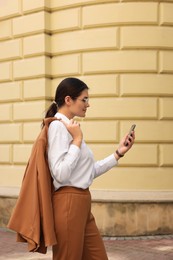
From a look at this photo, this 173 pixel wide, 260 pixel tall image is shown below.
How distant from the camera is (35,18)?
7477mm

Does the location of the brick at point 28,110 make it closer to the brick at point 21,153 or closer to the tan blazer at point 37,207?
the brick at point 21,153

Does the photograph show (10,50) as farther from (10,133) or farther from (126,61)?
(126,61)

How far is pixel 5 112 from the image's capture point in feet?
26.0

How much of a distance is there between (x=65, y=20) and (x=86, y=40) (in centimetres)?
55

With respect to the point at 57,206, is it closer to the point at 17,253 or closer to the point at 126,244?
the point at 17,253

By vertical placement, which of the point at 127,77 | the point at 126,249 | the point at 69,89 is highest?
the point at 127,77

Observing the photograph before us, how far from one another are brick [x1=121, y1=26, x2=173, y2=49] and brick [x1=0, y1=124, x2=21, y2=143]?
230cm

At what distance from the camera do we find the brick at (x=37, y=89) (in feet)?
24.1

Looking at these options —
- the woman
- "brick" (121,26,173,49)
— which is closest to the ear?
the woman

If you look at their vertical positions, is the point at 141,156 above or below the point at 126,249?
above

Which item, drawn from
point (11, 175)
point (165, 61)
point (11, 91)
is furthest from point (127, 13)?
point (11, 175)

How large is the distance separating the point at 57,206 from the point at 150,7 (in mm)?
5055

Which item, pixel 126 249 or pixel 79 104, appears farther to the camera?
pixel 126 249

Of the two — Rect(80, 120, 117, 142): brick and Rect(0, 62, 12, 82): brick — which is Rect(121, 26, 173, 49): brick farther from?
Rect(0, 62, 12, 82): brick
